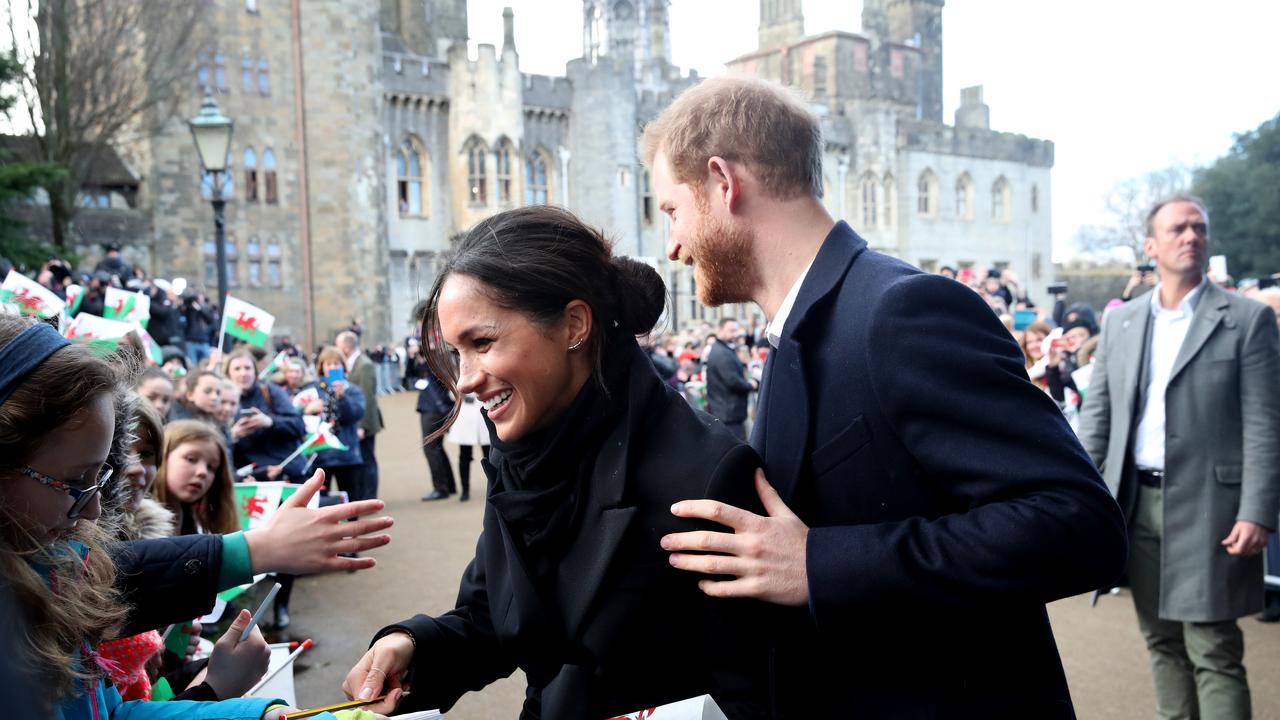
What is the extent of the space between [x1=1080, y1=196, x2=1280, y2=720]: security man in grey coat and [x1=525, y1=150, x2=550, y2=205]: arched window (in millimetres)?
34849

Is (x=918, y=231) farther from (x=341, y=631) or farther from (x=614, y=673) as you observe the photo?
(x=614, y=673)

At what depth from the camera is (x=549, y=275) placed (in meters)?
1.92

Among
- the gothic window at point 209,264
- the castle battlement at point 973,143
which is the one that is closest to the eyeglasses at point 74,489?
the gothic window at point 209,264

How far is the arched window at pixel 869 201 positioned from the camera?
154ft

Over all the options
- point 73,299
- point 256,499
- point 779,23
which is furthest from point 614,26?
point 256,499

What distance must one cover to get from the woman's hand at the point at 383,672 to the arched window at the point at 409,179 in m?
34.9

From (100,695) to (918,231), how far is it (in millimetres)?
49122

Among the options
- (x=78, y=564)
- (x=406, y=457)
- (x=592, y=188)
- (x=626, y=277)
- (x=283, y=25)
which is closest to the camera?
(x=78, y=564)

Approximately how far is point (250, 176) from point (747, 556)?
1254 inches

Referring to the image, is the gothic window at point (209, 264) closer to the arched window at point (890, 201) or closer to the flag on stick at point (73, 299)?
the flag on stick at point (73, 299)

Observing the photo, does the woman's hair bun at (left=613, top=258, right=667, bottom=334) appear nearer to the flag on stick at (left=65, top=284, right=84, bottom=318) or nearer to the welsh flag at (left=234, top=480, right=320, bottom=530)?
the welsh flag at (left=234, top=480, right=320, bottom=530)

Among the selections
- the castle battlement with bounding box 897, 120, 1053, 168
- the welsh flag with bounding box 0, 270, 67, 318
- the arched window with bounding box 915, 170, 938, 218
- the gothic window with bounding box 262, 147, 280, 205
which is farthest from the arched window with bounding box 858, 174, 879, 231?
the welsh flag with bounding box 0, 270, 67, 318

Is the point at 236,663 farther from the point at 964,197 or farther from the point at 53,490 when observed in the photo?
the point at 964,197

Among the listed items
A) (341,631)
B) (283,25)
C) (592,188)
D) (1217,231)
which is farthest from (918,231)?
(341,631)
